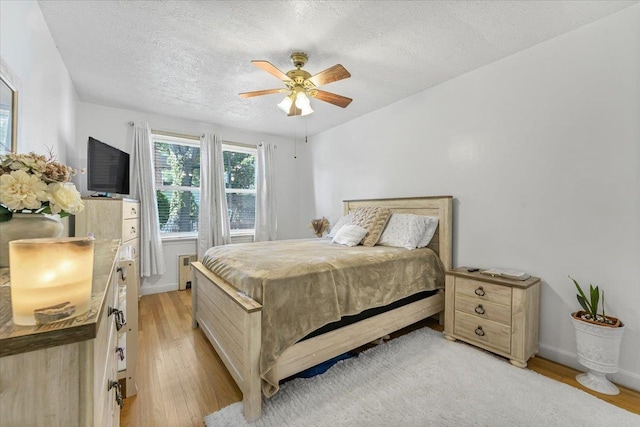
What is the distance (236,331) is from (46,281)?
1.36m

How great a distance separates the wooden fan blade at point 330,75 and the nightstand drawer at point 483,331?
2.23 metres

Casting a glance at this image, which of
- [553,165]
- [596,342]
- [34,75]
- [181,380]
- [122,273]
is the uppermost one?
[34,75]

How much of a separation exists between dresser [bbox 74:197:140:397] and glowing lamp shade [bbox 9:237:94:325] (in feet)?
3.67

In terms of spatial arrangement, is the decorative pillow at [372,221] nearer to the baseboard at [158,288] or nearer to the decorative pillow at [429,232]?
the decorative pillow at [429,232]

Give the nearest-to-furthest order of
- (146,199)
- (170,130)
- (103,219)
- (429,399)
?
(429,399), (103,219), (146,199), (170,130)

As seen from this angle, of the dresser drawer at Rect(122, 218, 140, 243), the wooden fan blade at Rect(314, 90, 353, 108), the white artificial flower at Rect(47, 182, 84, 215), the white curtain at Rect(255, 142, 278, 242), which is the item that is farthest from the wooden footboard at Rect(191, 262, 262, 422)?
the white curtain at Rect(255, 142, 278, 242)

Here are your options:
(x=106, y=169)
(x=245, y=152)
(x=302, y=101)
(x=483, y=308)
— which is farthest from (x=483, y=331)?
(x=245, y=152)

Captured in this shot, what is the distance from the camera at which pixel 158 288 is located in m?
3.81

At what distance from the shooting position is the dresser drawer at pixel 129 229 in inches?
110

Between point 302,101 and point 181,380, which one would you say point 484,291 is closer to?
point 302,101

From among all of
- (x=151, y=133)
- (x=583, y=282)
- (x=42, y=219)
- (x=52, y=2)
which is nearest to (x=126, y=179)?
(x=151, y=133)

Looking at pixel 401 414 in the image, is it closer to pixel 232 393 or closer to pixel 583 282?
pixel 232 393

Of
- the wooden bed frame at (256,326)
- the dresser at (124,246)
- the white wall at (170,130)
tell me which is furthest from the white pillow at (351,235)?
the white wall at (170,130)

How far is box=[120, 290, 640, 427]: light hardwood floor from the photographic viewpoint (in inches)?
62.7
